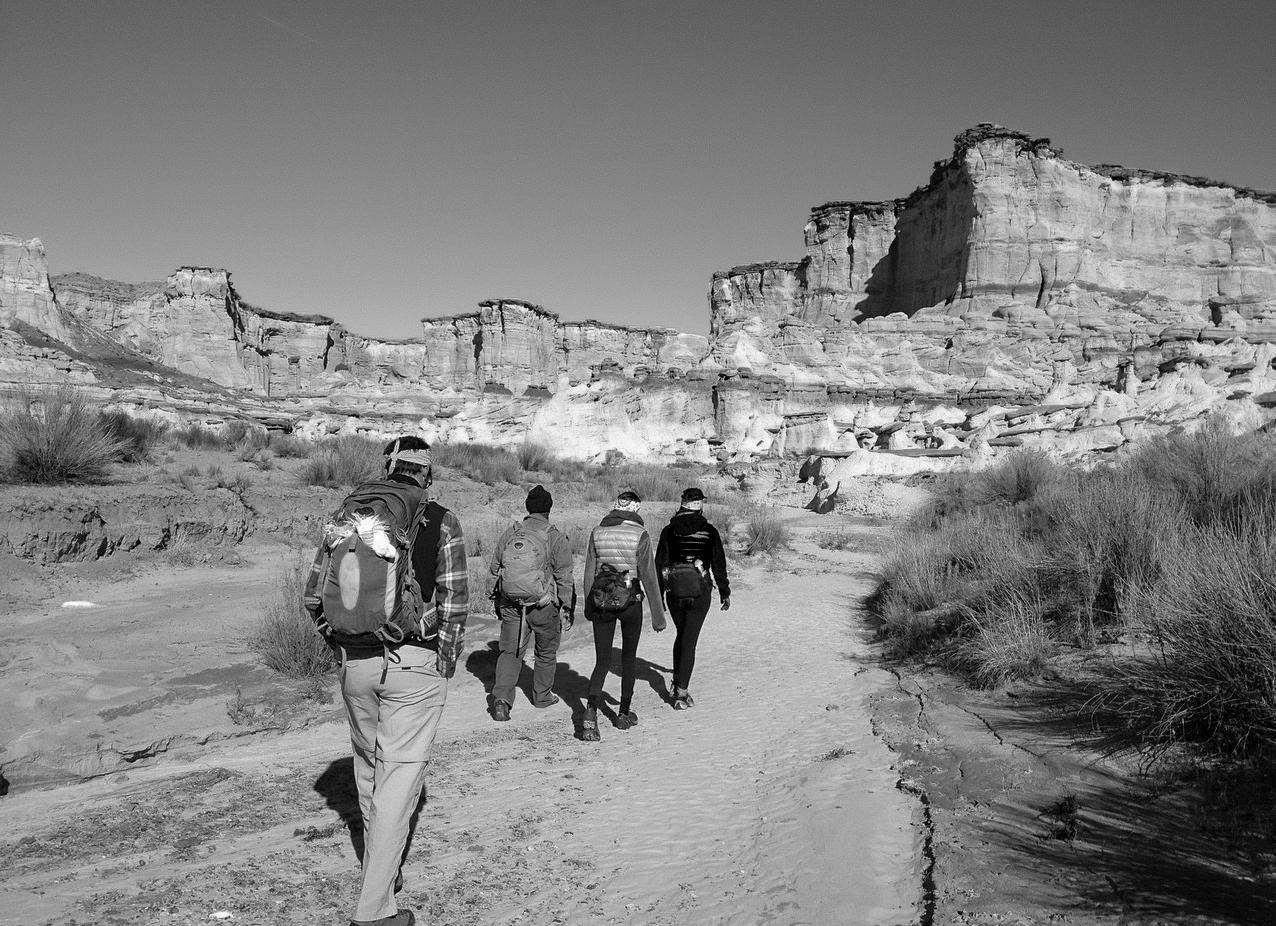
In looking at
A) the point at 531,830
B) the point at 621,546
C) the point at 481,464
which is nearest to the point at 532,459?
the point at 481,464

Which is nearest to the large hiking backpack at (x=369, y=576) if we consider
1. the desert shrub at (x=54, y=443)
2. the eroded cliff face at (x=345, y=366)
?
the desert shrub at (x=54, y=443)

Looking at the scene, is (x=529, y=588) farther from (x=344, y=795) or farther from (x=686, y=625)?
(x=344, y=795)

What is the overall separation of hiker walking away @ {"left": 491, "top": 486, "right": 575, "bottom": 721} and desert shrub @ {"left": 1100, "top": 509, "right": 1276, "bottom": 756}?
3995 millimetres

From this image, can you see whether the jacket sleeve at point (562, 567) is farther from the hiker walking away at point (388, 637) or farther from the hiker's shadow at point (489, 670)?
the hiker walking away at point (388, 637)

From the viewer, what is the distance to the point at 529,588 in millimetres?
5926

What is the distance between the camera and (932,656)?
718 centimetres

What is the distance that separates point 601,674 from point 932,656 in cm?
360

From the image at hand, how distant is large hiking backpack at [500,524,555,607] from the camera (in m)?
5.93

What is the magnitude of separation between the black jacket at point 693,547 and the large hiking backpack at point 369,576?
3498 mm

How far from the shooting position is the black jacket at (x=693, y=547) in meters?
6.20

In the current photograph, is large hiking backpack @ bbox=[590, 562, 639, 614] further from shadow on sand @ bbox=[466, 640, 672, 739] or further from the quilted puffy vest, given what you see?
shadow on sand @ bbox=[466, 640, 672, 739]

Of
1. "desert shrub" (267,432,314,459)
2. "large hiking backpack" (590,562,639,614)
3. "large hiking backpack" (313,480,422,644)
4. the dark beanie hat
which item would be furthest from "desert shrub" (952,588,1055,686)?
"desert shrub" (267,432,314,459)

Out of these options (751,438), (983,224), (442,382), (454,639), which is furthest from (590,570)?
(442,382)

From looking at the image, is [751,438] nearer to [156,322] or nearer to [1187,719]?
[1187,719]
